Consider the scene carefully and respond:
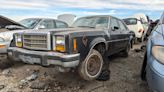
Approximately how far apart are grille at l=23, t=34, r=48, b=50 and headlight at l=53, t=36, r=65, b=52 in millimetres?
243

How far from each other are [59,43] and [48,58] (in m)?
0.35

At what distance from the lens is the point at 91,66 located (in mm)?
4266

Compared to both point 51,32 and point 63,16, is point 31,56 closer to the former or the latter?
point 51,32

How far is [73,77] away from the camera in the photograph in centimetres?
477

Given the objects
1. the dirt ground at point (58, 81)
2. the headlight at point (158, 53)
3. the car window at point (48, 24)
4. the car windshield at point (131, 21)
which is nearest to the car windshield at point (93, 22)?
the dirt ground at point (58, 81)

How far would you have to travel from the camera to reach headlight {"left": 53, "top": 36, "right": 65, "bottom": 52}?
3.72 metres

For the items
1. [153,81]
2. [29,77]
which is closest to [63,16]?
[29,77]

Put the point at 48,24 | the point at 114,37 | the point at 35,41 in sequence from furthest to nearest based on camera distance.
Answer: the point at 48,24, the point at 114,37, the point at 35,41

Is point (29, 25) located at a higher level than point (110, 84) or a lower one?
higher

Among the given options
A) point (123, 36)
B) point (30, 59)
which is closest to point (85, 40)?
point (30, 59)

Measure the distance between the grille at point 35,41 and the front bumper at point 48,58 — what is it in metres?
0.12

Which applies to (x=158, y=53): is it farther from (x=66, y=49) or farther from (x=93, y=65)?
(x=93, y=65)

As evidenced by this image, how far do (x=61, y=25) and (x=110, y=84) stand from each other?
13.7ft

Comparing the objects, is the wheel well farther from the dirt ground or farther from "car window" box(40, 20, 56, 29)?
"car window" box(40, 20, 56, 29)
